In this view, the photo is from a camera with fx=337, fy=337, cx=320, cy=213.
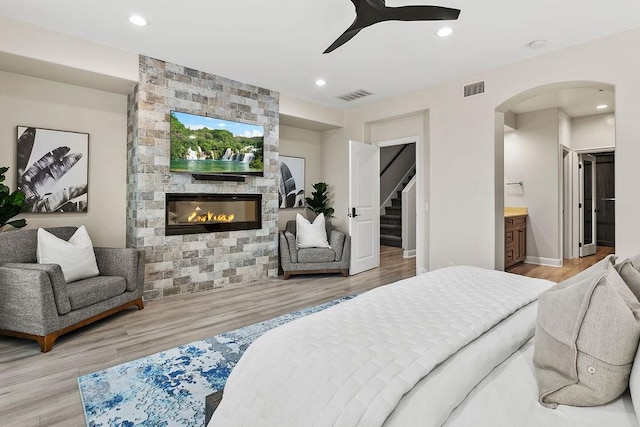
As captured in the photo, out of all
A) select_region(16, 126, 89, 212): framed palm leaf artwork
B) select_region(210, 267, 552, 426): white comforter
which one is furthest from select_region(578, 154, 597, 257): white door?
select_region(16, 126, 89, 212): framed palm leaf artwork

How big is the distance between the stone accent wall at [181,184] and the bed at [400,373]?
307 cm

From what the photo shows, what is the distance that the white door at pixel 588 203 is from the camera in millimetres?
6715

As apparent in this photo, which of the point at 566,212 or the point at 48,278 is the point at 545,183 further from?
the point at 48,278

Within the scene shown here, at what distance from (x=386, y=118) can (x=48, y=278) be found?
468cm

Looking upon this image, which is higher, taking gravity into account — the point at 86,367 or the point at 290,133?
the point at 290,133

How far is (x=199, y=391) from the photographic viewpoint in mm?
2018

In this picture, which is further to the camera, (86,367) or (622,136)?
(622,136)

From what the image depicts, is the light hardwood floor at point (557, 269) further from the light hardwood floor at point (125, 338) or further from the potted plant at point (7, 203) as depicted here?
the potted plant at point (7, 203)

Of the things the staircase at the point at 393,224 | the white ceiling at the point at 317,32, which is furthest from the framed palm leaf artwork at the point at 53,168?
the staircase at the point at 393,224

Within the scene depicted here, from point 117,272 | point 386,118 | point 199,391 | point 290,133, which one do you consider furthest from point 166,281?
Answer: point 386,118

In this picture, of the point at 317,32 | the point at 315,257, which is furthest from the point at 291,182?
the point at 317,32

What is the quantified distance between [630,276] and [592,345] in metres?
0.41

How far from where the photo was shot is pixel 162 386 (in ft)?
6.77

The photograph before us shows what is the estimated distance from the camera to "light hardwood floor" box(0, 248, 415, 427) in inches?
76.2
